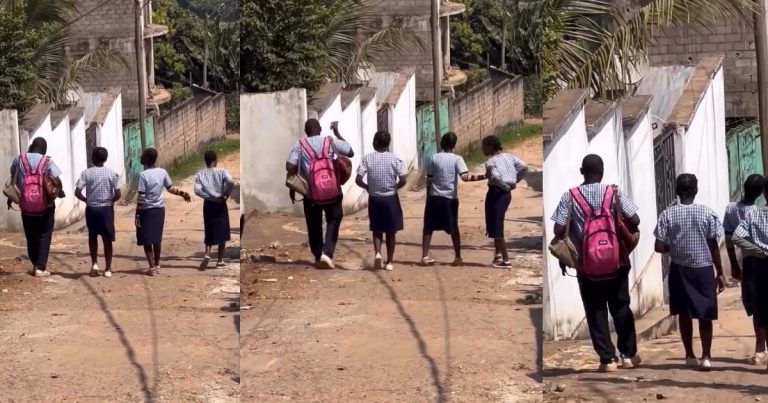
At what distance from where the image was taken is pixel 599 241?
4219mm

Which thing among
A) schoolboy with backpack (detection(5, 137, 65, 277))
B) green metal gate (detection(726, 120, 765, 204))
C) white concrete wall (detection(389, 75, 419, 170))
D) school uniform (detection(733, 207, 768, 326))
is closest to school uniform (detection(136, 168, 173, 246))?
schoolboy with backpack (detection(5, 137, 65, 277))

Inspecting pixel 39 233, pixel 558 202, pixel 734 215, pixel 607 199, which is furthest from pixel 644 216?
pixel 39 233

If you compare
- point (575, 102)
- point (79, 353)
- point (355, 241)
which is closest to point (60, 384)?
point (79, 353)

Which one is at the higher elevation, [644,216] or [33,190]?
[33,190]

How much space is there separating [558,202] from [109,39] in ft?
4.62

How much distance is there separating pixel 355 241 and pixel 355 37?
52cm

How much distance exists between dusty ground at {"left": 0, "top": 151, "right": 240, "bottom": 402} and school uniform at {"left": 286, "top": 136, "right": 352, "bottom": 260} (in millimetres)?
610

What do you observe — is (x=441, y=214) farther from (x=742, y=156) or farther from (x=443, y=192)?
(x=742, y=156)

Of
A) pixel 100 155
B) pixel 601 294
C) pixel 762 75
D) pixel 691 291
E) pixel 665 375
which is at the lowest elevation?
pixel 665 375

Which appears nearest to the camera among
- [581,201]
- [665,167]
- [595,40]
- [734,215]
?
[581,201]

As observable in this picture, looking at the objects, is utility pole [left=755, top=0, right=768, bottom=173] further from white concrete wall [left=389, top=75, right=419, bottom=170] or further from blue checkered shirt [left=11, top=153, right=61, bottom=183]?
blue checkered shirt [left=11, top=153, right=61, bottom=183]

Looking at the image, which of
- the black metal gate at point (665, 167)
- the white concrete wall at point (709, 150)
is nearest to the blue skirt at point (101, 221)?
the black metal gate at point (665, 167)

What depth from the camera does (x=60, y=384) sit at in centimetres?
423

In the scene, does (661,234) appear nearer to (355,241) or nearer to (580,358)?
(580,358)
